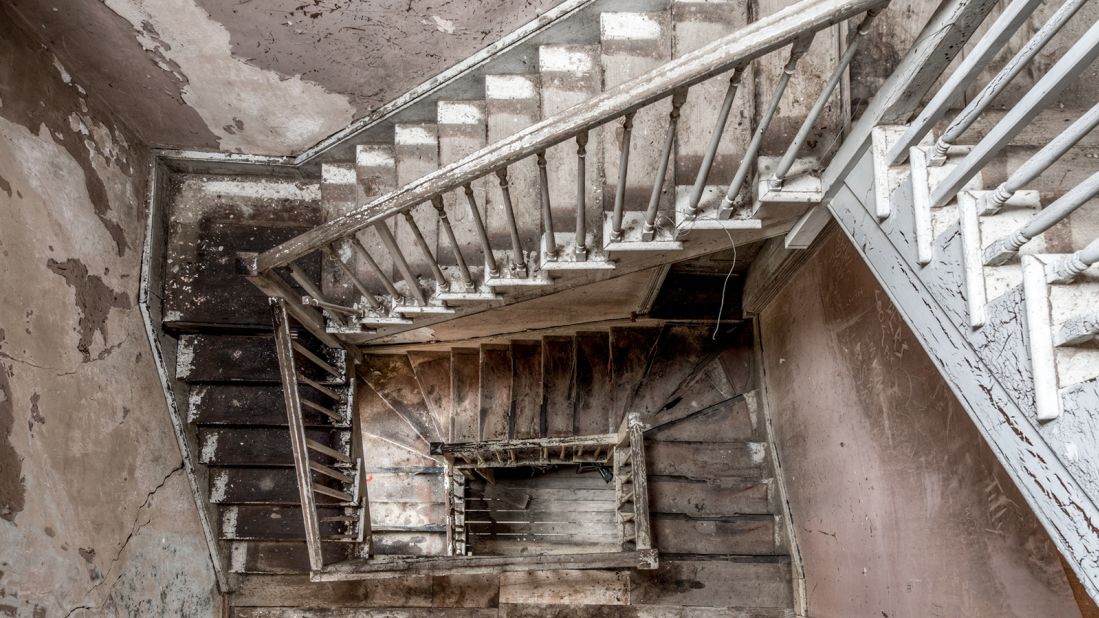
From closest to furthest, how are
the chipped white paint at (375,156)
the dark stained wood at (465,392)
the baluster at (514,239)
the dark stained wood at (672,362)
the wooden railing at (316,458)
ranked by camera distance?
the baluster at (514,239), the wooden railing at (316,458), the chipped white paint at (375,156), the dark stained wood at (672,362), the dark stained wood at (465,392)

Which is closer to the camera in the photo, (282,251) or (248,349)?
(282,251)

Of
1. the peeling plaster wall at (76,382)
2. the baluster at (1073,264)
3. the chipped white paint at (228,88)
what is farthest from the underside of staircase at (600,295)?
the peeling plaster wall at (76,382)

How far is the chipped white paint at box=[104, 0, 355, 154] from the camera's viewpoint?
2502 mm

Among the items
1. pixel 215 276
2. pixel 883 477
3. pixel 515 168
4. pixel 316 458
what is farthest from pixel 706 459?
pixel 215 276

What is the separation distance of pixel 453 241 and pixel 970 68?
4.81 feet

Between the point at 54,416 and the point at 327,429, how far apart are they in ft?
3.61

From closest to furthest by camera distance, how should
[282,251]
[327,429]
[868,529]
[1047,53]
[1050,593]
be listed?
[1050,593] → [1047,53] → [282,251] → [868,529] → [327,429]

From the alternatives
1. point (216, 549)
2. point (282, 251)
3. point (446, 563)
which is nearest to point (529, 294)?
point (282, 251)

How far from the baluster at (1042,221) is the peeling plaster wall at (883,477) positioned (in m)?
0.83

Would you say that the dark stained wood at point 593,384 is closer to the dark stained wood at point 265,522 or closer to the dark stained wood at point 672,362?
the dark stained wood at point 672,362

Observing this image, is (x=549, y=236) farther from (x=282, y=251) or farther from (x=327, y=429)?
(x=327, y=429)

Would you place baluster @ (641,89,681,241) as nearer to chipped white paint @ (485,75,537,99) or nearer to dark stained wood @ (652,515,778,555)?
chipped white paint @ (485,75,537,99)

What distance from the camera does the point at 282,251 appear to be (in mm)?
2229

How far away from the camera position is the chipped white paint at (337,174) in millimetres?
3143
